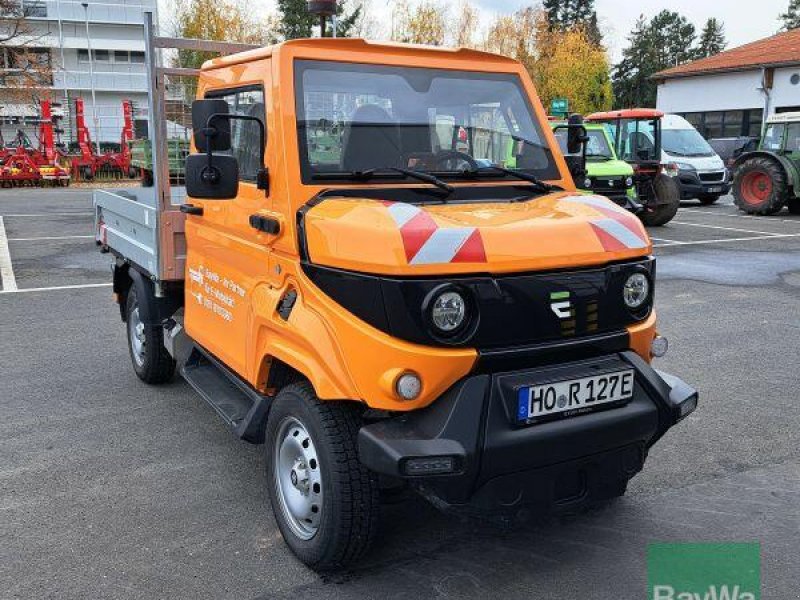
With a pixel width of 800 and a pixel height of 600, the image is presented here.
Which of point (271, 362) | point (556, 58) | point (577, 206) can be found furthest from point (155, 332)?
point (556, 58)

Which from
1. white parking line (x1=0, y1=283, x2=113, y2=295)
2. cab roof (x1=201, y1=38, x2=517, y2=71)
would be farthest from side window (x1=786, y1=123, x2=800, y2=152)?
cab roof (x1=201, y1=38, x2=517, y2=71)

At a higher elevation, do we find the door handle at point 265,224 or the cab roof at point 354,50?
the cab roof at point 354,50

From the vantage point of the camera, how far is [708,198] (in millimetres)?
20625

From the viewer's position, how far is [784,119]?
1767 centimetres

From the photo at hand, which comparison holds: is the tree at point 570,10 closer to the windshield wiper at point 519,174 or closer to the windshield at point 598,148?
the windshield at point 598,148

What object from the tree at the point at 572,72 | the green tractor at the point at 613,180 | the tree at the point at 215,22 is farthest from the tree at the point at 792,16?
the green tractor at the point at 613,180

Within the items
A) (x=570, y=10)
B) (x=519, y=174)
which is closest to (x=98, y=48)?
(x=570, y=10)

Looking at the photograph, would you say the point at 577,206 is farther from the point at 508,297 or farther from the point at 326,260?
the point at 326,260

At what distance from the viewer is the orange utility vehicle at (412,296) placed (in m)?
2.83

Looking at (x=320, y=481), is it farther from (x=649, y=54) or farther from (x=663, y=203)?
(x=649, y=54)

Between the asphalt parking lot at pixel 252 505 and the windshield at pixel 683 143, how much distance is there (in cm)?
1421

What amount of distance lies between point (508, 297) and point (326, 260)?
75 centimetres

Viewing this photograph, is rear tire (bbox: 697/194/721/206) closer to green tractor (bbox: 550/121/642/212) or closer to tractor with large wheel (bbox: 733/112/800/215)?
tractor with large wheel (bbox: 733/112/800/215)

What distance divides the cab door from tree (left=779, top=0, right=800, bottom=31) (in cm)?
8234
